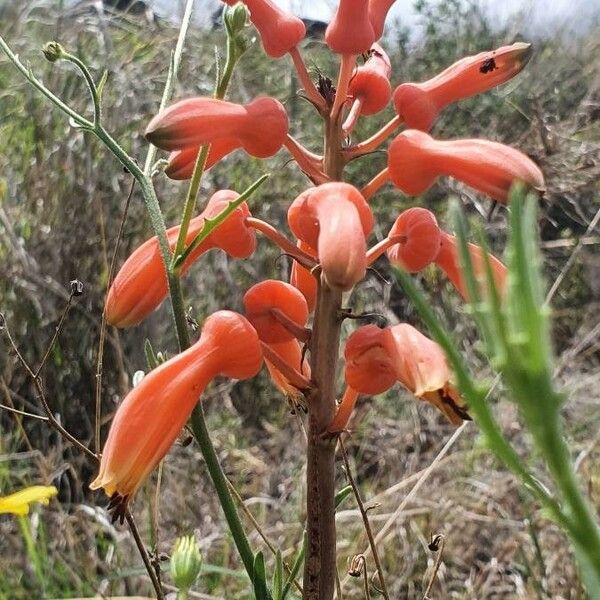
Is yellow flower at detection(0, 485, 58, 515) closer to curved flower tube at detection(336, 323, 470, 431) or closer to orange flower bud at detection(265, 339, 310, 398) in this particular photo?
orange flower bud at detection(265, 339, 310, 398)

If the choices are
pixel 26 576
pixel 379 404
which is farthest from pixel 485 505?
pixel 26 576

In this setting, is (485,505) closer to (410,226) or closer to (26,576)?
(26,576)

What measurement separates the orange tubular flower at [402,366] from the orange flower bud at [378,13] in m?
0.43

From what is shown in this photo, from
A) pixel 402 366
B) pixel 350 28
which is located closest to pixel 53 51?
pixel 350 28

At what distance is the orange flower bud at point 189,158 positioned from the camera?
101 cm

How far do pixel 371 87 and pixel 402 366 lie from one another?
1.43ft

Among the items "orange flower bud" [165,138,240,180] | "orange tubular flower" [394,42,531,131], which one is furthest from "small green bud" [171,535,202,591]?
"orange tubular flower" [394,42,531,131]

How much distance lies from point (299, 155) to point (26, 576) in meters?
1.81

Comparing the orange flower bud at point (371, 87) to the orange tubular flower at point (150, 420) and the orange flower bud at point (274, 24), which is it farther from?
the orange tubular flower at point (150, 420)

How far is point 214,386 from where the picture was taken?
12.3ft

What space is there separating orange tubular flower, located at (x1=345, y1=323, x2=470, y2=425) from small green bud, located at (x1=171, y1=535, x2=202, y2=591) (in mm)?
277

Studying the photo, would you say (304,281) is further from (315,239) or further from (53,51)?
(53,51)

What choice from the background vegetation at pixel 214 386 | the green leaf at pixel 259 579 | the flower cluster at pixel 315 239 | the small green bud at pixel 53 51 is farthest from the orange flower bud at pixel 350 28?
the background vegetation at pixel 214 386

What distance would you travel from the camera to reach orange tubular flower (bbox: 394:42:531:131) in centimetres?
107
